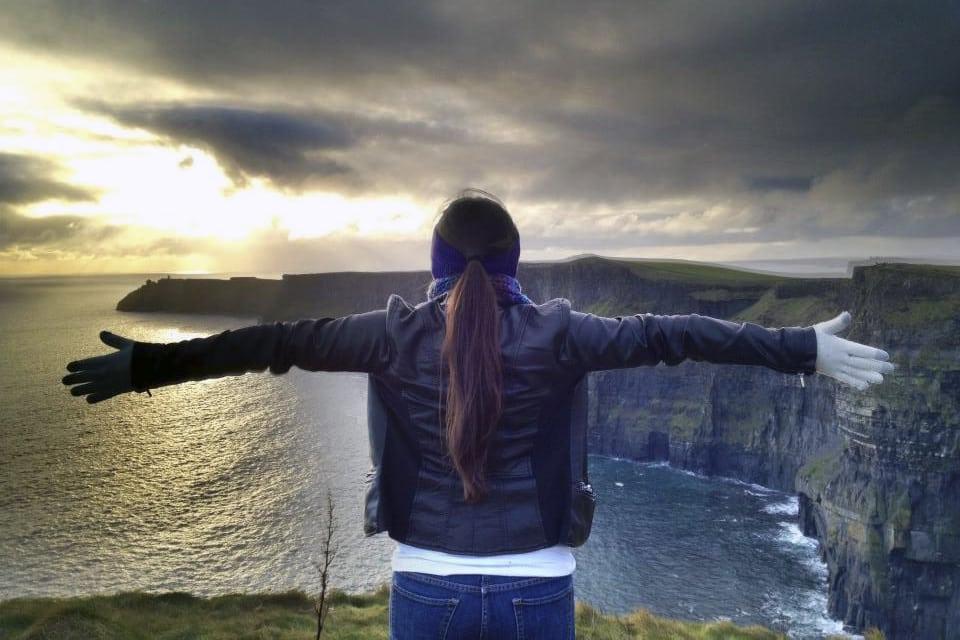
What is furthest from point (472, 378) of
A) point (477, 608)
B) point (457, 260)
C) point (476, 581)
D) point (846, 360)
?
A: point (846, 360)

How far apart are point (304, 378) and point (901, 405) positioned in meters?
60.2

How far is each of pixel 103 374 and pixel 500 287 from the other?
6.20ft

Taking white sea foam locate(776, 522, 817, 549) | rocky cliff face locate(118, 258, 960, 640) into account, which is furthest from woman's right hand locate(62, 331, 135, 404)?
white sea foam locate(776, 522, 817, 549)

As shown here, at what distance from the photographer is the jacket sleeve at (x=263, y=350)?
2689mm

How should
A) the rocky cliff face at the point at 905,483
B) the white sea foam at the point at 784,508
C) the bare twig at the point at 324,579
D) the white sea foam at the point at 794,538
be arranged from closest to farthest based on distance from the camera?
the bare twig at the point at 324,579 → the rocky cliff face at the point at 905,483 → the white sea foam at the point at 794,538 → the white sea foam at the point at 784,508

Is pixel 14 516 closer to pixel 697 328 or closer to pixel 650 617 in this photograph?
pixel 650 617

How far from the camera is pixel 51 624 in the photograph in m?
14.9

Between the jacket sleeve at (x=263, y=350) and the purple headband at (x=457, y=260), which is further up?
the purple headband at (x=457, y=260)

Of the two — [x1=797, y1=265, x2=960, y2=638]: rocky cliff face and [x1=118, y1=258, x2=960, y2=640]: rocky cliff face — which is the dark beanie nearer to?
[x1=118, y1=258, x2=960, y2=640]: rocky cliff face

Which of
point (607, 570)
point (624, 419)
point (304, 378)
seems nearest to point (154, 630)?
point (607, 570)

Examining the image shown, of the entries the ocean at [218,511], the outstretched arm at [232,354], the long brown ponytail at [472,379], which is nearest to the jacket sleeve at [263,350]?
the outstretched arm at [232,354]

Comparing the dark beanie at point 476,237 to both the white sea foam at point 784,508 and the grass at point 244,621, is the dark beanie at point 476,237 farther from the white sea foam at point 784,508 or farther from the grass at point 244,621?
the white sea foam at point 784,508

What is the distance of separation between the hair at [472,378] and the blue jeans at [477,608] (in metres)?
0.40

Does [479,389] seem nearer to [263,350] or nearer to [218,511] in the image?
[263,350]
